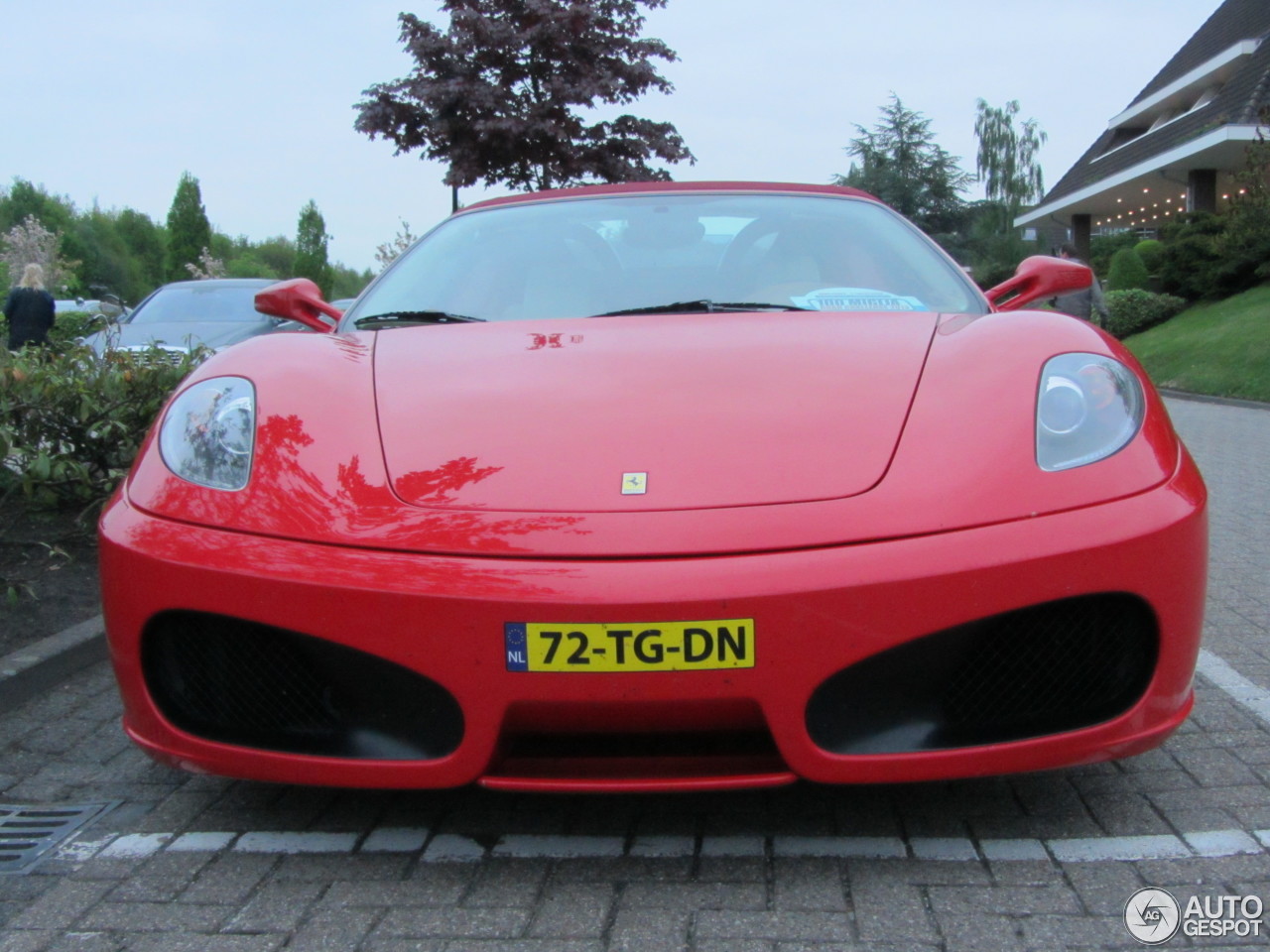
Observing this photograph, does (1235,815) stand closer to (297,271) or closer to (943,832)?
(943,832)

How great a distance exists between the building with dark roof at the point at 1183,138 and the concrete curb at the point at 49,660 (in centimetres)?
2270

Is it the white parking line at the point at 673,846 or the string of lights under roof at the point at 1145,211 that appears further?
→ the string of lights under roof at the point at 1145,211

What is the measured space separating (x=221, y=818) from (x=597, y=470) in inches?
40.5

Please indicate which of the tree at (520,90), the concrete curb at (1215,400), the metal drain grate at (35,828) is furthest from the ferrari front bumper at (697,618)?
the tree at (520,90)

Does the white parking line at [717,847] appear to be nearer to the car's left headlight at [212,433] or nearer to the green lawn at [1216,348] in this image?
the car's left headlight at [212,433]

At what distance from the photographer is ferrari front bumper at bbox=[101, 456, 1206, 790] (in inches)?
69.9

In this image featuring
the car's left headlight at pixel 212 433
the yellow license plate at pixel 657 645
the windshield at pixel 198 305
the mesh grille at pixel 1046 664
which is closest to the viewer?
the yellow license plate at pixel 657 645

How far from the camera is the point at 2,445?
307 cm

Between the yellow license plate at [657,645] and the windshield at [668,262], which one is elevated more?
the windshield at [668,262]

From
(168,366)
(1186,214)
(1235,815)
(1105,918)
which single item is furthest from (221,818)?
(1186,214)

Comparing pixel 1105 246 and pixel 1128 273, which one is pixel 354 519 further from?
pixel 1105 246

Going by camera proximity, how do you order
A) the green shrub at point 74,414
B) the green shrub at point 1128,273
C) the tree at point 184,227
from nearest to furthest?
the green shrub at point 74,414 → the green shrub at point 1128,273 → the tree at point 184,227

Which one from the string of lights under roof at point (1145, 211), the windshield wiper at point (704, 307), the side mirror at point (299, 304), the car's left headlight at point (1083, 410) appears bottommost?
the car's left headlight at point (1083, 410)

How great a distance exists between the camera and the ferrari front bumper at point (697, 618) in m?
1.78
